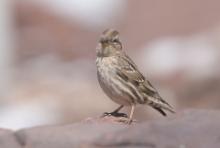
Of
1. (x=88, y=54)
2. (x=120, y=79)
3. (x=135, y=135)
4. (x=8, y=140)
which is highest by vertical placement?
(x=135, y=135)

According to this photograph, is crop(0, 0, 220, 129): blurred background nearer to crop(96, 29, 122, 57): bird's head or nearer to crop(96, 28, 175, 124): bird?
crop(96, 28, 175, 124): bird

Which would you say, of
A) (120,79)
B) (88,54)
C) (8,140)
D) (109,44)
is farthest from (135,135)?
(88,54)

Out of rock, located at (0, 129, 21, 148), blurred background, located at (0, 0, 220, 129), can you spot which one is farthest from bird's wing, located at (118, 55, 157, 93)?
blurred background, located at (0, 0, 220, 129)

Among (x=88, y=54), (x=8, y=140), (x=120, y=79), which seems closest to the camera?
(x=8, y=140)

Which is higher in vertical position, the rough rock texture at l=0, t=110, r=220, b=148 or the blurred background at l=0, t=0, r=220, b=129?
the rough rock texture at l=0, t=110, r=220, b=148

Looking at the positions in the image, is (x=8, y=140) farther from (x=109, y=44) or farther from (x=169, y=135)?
(x=109, y=44)

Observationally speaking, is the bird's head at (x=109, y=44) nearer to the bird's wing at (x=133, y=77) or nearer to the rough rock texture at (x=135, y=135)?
the bird's wing at (x=133, y=77)
